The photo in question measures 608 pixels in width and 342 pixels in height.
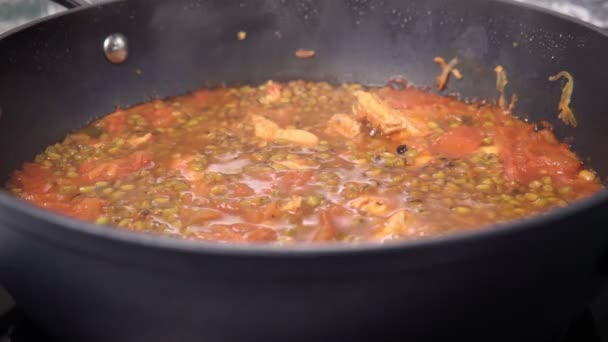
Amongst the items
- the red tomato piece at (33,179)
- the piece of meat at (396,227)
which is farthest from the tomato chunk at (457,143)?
the red tomato piece at (33,179)

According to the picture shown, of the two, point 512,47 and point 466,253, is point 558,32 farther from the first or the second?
point 466,253

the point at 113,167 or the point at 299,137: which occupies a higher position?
the point at 299,137

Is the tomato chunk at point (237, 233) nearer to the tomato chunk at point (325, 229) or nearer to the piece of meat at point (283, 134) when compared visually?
the tomato chunk at point (325, 229)

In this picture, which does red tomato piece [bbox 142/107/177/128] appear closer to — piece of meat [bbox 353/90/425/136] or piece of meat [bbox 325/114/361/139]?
piece of meat [bbox 325/114/361/139]

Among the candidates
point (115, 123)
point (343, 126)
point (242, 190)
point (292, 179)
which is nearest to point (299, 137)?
point (343, 126)

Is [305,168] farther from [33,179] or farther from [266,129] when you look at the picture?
[33,179]

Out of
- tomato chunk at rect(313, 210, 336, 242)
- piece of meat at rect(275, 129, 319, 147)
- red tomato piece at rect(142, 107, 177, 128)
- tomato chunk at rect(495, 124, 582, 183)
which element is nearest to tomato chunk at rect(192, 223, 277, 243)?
tomato chunk at rect(313, 210, 336, 242)
